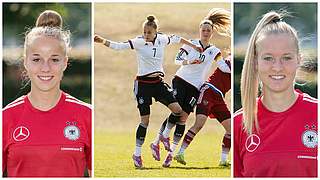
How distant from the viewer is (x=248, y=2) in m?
3.94

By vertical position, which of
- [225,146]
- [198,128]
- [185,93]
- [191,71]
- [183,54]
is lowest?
[225,146]

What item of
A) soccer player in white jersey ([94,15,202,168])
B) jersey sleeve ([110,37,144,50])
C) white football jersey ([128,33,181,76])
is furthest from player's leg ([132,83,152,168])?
jersey sleeve ([110,37,144,50])

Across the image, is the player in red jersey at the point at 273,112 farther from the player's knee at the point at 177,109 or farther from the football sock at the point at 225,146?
the player's knee at the point at 177,109

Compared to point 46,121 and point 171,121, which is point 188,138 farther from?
point 46,121

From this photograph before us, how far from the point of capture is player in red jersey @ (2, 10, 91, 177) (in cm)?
364

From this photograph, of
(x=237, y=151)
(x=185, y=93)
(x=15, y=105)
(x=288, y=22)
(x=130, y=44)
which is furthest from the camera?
(x=185, y=93)

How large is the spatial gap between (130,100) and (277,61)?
1.09 metres

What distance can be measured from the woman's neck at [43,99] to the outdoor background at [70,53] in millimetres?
123

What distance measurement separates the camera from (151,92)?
402 cm

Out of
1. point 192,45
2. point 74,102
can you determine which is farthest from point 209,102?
point 74,102

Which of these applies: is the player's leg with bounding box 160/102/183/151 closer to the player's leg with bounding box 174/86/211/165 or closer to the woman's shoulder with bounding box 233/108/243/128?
the player's leg with bounding box 174/86/211/165

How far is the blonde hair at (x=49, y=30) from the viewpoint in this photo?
3.69 meters

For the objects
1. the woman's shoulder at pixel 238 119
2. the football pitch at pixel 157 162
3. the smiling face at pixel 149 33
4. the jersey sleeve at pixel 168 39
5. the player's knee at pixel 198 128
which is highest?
the smiling face at pixel 149 33

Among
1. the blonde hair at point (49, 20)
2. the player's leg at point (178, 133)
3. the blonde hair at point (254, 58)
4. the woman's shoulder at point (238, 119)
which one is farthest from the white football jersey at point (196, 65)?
the blonde hair at point (49, 20)
